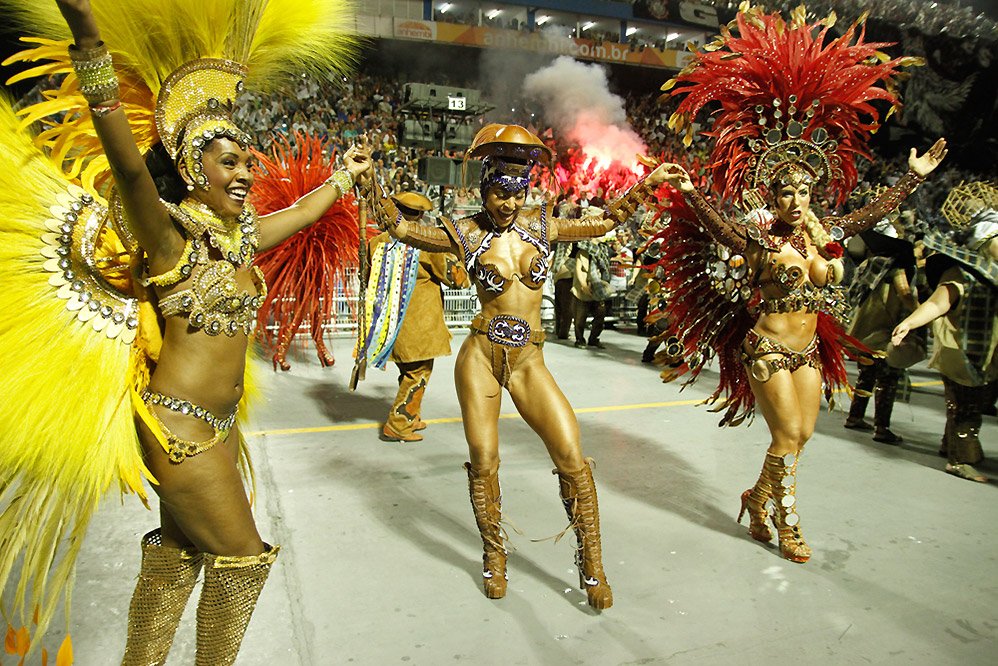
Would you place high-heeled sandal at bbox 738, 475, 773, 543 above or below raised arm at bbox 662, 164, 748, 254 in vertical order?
below

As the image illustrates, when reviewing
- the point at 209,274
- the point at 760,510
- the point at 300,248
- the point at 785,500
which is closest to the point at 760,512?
the point at 760,510

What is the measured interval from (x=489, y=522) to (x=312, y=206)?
5.16 ft

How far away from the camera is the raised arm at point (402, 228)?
2846 mm

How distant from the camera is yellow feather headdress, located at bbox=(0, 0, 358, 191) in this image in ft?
6.23

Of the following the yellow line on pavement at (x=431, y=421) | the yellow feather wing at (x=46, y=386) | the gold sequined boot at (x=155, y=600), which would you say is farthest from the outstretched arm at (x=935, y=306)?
the yellow feather wing at (x=46, y=386)

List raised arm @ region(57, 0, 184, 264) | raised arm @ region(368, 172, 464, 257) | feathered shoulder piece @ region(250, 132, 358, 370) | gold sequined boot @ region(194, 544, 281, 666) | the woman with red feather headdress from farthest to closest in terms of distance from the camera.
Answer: the woman with red feather headdress, feathered shoulder piece @ region(250, 132, 358, 370), raised arm @ region(368, 172, 464, 257), gold sequined boot @ region(194, 544, 281, 666), raised arm @ region(57, 0, 184, 264)

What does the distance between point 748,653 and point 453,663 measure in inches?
42.8

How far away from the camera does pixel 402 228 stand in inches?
117

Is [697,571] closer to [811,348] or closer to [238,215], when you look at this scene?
[811,348]

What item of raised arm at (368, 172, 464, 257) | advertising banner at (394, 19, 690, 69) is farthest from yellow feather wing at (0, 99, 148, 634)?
advertising banner at (394, 19, 690, 69)

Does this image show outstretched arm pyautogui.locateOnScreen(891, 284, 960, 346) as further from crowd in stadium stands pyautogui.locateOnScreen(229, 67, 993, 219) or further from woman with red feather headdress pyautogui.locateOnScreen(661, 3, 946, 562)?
crowd in stadium stands pyautogui.locateOnScreen(229, 67, 993, 219)

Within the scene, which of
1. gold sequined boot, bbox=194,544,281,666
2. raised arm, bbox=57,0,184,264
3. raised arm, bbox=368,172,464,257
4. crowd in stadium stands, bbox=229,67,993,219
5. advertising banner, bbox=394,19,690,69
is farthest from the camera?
advertising banner, bbox=394,19,690,69

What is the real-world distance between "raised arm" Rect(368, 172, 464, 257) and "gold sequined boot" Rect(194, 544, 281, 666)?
1371mm

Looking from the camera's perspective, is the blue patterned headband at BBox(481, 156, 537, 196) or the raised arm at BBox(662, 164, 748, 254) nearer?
the blue patterned headband at BBox(481, 156, 537, 196)
